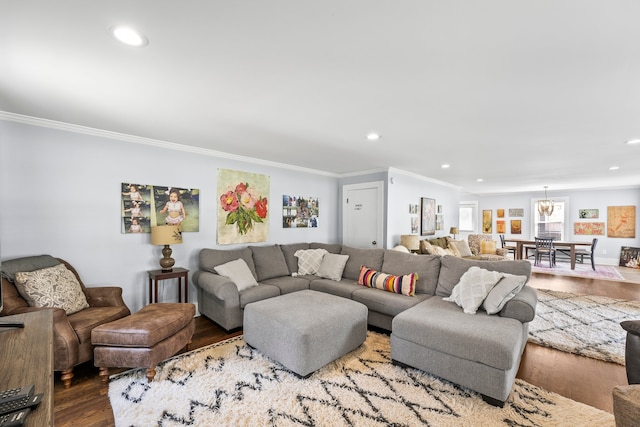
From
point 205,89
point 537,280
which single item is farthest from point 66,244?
point 537,280

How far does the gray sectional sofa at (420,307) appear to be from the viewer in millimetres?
2074

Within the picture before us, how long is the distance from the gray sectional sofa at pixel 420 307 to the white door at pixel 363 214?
2.99 feet

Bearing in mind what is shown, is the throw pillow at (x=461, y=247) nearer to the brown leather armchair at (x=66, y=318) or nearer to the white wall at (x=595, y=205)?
the white wall at (x=595, y=205)

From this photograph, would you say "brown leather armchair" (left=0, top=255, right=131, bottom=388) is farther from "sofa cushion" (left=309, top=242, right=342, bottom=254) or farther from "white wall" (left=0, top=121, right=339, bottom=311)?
"sofa cushion" (left=309, top=242, right=342, bottom=254)

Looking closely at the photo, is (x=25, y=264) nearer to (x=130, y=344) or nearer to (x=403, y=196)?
(x=130, y=344)

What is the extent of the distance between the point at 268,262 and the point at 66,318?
232cm

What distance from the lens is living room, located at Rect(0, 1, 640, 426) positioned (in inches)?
78.2

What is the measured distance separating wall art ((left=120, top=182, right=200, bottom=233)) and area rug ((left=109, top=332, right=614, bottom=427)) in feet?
5.52

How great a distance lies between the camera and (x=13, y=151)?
2676 millimetres

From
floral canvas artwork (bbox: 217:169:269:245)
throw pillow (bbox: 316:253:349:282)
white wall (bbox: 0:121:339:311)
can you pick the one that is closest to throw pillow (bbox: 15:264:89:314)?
white wall (bbox: 0:121:339:311)

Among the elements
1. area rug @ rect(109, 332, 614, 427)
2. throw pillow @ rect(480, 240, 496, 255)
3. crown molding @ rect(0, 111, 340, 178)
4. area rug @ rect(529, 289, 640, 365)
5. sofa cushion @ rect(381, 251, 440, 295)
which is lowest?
area rug @ rect(529, 289, 640, 365)

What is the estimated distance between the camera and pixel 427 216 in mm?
6340

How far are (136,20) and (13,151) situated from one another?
2.43 meters

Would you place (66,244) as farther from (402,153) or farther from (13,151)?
(402,153)
